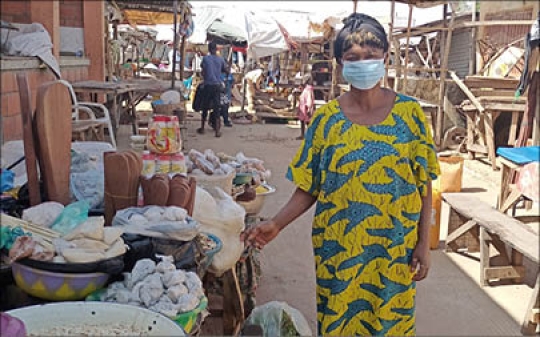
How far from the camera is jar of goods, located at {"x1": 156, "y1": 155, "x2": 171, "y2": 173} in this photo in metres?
2.66

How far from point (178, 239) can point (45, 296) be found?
487mm

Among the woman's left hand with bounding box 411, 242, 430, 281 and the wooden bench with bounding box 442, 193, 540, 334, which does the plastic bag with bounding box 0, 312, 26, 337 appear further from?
the wooden bench with bounding box 442, 193, 540, 334

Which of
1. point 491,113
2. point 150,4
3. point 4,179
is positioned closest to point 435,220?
point 491,113

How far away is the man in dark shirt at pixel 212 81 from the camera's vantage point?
10758 mm

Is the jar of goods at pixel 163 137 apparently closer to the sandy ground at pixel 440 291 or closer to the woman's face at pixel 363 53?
the woman's face at pixel 363 53

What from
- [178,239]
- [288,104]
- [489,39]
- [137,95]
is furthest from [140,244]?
[288,104]

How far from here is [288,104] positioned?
47.5 ft

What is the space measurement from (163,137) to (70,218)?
0.90 meters

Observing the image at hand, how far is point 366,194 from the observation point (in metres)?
1.89

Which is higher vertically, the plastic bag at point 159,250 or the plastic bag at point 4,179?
the plastic bag at point 4,179

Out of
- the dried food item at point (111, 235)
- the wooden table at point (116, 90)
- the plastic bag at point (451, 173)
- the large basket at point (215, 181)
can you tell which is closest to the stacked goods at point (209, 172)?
the large basket at point (215, 181)

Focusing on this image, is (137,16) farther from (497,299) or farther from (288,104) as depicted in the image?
(497,299)

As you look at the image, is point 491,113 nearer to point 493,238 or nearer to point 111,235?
point 493,238

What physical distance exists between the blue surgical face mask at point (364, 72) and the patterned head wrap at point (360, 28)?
7 cm
